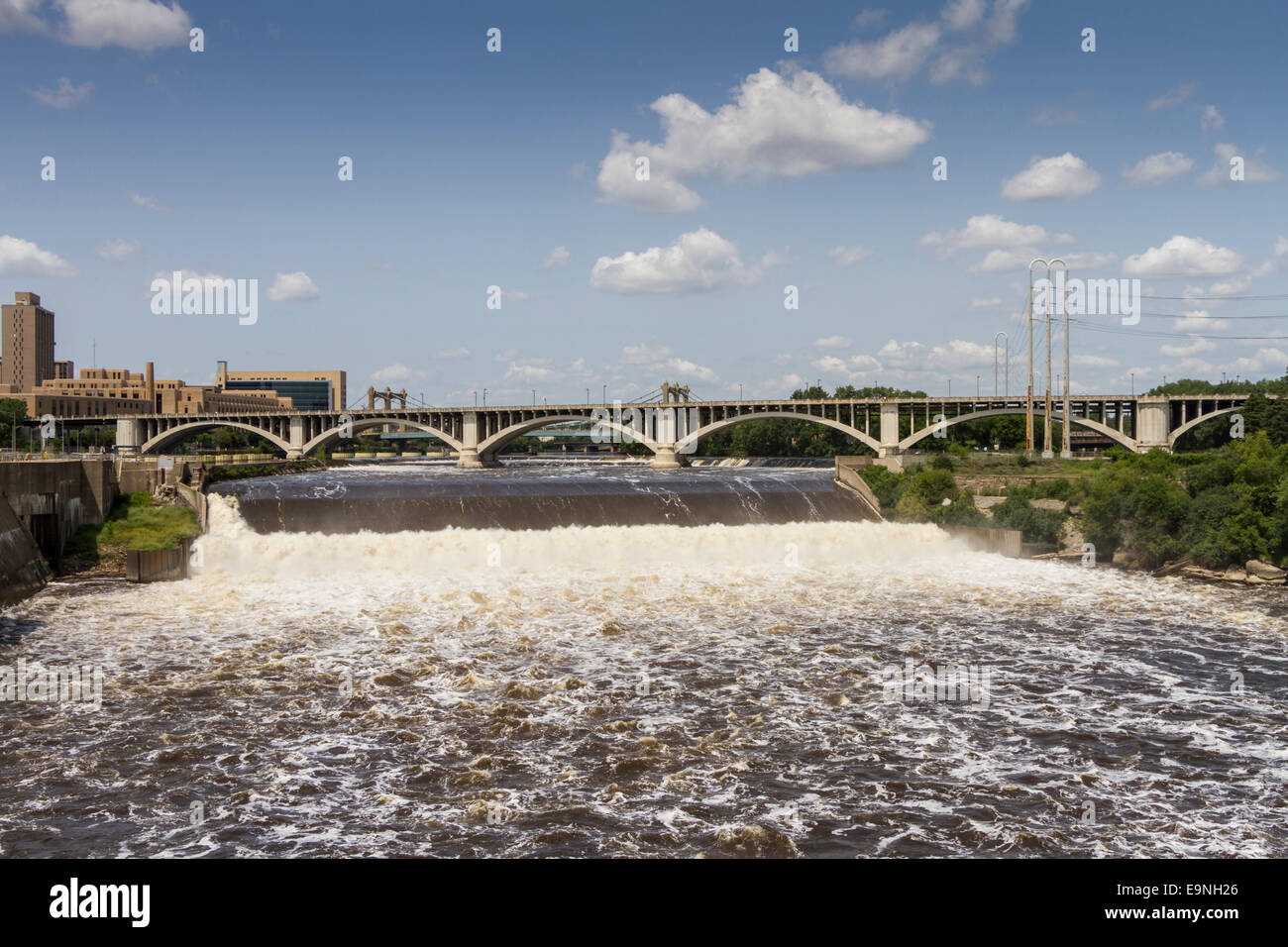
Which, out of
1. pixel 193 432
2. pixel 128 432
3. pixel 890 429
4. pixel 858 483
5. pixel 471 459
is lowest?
pixel 858 483

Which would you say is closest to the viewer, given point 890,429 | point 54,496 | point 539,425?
point 54,496

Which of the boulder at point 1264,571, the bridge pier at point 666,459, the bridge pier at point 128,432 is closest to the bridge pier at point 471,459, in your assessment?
the bridge pier at point 666,459

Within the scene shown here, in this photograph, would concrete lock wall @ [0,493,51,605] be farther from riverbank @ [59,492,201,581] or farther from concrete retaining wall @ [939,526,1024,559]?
concrete retaining wall @ [939,526,1024,559]

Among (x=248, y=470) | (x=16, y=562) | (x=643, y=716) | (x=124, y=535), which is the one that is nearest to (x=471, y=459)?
(x=248, y=470)

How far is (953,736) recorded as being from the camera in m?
16.0

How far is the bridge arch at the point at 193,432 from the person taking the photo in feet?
338

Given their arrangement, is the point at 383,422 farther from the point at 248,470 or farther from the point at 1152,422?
the point at 1152,422

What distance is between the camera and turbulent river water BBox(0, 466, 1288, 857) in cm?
1230

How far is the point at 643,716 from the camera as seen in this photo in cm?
1702

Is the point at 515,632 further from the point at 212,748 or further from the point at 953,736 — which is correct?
the point at 953,736

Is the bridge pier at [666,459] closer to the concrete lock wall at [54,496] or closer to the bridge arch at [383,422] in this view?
the bridge arch at [383,422]

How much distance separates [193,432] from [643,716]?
114213 millimetres

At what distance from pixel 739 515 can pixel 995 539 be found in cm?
1101

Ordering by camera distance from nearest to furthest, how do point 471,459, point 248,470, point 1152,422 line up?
point 248,470 < point 1152,422 < point 471,459
